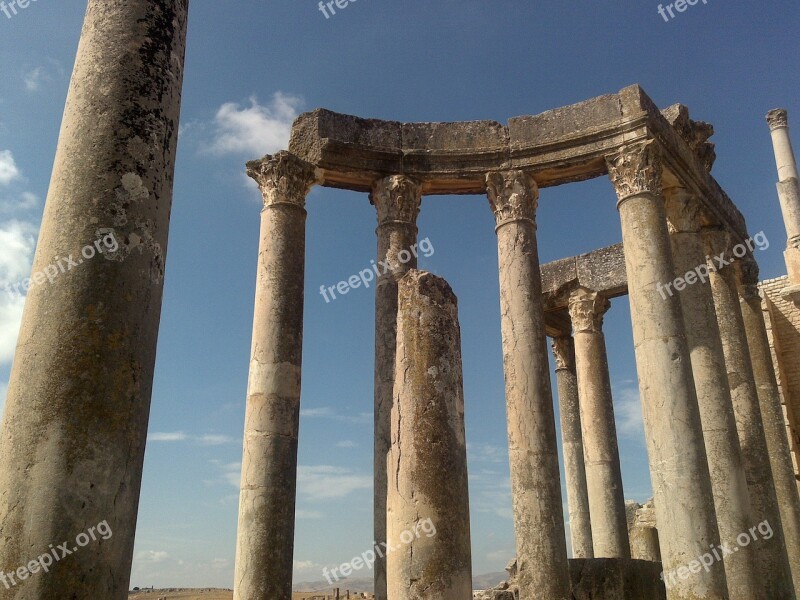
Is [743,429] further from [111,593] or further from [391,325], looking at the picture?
[111,593]

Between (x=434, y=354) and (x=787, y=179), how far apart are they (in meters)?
49.0

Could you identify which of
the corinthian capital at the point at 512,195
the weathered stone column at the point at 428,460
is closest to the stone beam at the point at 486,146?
the corinthian capital at the point at 512,195

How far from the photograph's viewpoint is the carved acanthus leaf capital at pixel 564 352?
33.7 m

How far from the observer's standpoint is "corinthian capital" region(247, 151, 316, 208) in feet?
67.6

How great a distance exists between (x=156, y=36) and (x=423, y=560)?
23.9 ft

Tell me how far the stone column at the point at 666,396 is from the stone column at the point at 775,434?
328 inches

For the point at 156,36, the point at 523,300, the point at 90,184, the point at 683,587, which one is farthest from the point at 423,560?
the point at 523,300

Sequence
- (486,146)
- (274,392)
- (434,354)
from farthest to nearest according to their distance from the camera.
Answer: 1. (486,146)
2. (274,392)
3. (434,354)

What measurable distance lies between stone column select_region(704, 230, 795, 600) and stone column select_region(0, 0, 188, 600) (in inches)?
741

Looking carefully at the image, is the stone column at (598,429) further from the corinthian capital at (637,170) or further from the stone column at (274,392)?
the stone column at (274,392)

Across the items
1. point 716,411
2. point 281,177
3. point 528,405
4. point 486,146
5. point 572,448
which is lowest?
point 528,405

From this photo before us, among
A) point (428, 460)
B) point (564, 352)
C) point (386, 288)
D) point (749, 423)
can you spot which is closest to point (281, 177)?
point (386, 288)

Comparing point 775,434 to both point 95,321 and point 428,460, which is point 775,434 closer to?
point 428,460

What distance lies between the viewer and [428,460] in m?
10.2
